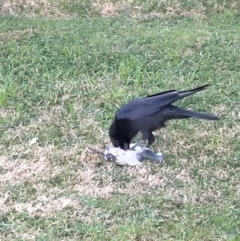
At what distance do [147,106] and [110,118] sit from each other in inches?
31.6

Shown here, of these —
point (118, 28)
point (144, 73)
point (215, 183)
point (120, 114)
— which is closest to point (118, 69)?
point (144, 73)

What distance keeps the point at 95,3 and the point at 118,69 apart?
1.80 metres

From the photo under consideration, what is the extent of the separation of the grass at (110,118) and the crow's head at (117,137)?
0.52ft

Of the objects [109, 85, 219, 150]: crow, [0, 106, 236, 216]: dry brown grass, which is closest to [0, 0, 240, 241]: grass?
[0, 106, 236, 216]: dry brown grass

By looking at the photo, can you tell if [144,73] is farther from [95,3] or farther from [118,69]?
[95,3]

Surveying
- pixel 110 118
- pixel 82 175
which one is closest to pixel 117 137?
pixel 82 175

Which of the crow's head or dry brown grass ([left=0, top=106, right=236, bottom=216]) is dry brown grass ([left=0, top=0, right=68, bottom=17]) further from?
the crow's head

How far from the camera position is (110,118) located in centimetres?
496

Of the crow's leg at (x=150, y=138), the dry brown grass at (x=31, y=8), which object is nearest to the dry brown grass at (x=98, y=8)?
the dry brown grass at (x=31, y=8)

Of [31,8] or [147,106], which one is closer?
[147,106]

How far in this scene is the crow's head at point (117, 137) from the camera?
4.29m

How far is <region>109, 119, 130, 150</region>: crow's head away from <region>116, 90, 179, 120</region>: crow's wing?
0.10 m

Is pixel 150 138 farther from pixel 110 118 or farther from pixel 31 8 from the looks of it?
pixel 31 8

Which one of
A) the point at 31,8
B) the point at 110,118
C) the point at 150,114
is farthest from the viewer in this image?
the point at 31,8
